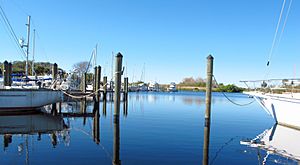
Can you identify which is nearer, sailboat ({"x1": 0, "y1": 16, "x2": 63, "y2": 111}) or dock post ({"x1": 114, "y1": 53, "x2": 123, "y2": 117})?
dock post ({"x1": 114, "y1": 53, "x2": 123, "y2": 117})

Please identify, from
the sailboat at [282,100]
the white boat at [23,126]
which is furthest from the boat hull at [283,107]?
the white boat at [23,126]

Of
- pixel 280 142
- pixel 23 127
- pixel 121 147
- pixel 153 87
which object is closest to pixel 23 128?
pixel 23 127

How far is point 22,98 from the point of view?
58.1 feet

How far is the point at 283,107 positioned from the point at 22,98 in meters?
16.6

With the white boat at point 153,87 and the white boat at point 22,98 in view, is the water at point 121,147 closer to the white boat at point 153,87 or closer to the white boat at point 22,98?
the white boat at point 22,98

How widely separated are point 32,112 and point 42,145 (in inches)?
373

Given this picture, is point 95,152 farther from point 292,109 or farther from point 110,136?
point 292,109

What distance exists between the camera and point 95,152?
365 inches

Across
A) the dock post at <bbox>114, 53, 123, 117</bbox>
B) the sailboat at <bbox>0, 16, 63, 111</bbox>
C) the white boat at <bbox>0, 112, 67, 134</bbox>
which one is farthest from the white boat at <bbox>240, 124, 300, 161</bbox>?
the sailboat at <bbox>0, 16, 63, 111</bbox>

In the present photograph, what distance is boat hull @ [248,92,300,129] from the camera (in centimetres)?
1455

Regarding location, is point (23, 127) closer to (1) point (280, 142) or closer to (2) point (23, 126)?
(2) point (23, 126)

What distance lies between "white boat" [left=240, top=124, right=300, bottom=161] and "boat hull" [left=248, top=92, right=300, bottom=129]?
0.58 m

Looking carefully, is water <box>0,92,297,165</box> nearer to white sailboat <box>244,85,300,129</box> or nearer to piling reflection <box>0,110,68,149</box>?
piling reflection <box>0,110,68,149</box>

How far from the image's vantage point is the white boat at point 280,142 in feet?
33.1
